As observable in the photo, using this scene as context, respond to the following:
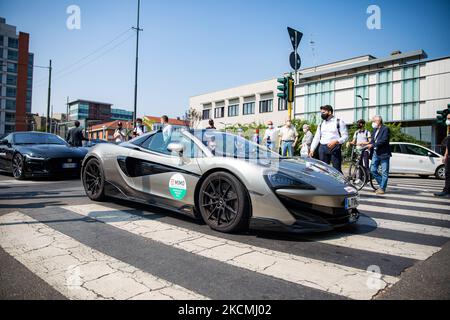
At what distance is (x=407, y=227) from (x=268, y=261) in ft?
7.34

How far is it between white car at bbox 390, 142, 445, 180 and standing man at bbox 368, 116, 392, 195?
6370 mm

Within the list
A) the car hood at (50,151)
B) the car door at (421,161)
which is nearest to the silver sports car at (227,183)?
the car hood at (50,151)

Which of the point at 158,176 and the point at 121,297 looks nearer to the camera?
the point at 121,297

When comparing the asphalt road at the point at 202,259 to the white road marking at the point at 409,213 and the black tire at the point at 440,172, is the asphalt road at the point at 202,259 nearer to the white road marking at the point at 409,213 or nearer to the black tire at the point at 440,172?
the white road marking at the point at 409,213

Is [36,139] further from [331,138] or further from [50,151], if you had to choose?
[331,138]

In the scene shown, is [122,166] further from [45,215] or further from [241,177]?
[241,177]

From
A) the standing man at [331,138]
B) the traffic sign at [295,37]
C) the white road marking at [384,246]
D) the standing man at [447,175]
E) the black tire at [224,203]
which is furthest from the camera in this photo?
the traffic sign at [295,37]

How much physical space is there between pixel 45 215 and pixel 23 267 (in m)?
1.83

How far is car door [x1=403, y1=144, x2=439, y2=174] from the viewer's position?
12.5m

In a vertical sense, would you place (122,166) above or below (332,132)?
below

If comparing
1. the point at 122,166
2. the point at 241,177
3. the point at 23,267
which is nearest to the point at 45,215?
the point at 122,166

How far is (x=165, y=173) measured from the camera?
3.94m

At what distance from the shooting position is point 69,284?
211cm

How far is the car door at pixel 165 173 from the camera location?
12.1 feet
